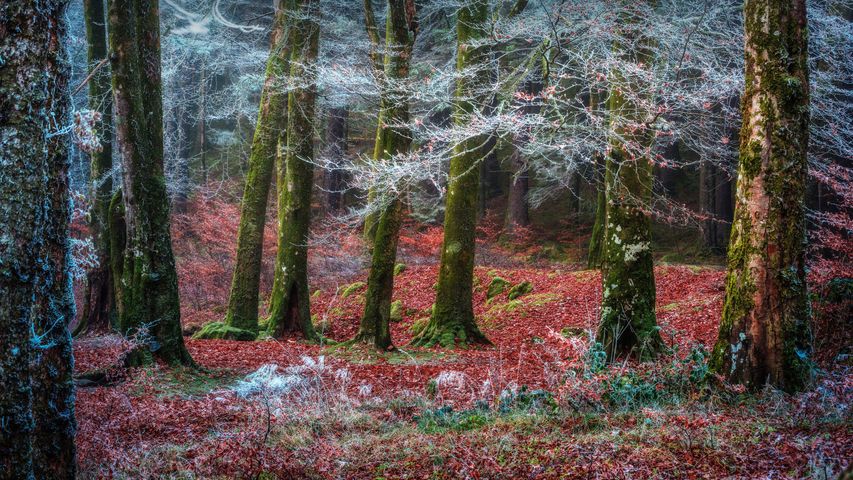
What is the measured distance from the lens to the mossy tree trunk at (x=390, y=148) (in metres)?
10.4

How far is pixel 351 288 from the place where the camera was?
18.4 meters

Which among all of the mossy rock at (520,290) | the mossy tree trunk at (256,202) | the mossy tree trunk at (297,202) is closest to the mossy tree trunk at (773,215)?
the mossy tree trunk at (297,202)

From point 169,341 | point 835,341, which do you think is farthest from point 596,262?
point 169,341

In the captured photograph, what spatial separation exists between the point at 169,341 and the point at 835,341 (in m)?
8.56

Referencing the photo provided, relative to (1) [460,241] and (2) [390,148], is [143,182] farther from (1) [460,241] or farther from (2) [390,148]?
A: (1) [460,241]

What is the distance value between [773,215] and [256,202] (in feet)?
35.5

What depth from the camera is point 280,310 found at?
1311 centimetres

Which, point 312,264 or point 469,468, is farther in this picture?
point 312,264

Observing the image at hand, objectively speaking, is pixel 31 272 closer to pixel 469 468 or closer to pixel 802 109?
pixel 469 468

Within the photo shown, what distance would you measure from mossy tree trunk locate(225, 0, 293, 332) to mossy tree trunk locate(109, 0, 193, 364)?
4.51 meters

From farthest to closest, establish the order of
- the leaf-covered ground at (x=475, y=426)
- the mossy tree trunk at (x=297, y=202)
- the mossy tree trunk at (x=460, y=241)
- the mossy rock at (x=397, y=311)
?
1. the mossy rock at (x=397, y=311)
2. the mossy tree trunk at (x=297, y=202)
3. the mossy tree trunk at (x=460, y=241)
4. the leaf-covered ground at (x=475, y=426)

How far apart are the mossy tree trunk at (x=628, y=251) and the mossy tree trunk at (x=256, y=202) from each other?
26.1 ft

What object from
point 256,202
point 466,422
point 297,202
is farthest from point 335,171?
point 466,422

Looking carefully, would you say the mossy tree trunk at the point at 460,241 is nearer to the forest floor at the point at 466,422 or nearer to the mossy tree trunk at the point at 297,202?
the forest floor at the point at 466,422
